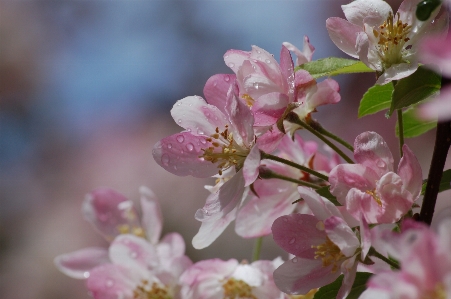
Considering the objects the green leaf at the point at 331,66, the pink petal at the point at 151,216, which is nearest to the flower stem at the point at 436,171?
the green leaf at the point at 331,66

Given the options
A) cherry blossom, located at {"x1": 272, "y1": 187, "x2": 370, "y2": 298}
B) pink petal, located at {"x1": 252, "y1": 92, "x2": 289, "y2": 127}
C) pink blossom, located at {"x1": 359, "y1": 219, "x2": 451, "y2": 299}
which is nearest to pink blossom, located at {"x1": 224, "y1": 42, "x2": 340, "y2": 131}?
pink petal, located at {"x1": 252, "y1": 92, "x2": 289, "y2": 127}

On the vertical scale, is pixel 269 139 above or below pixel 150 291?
above

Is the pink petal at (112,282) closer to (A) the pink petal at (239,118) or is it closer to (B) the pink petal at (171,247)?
(B) the pink petal at (171,247)

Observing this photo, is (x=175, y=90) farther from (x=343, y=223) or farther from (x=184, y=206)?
(x=343, y=223)

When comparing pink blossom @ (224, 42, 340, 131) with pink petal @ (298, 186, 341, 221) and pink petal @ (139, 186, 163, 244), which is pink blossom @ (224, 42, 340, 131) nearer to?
pink petal @ (298, 186, 341, 221)

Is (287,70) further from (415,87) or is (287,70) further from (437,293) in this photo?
(437,293)

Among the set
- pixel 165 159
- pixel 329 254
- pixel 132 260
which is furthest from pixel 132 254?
pixel 329 254
